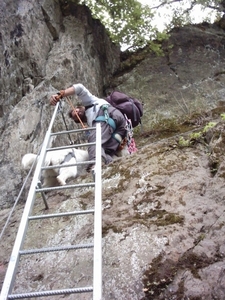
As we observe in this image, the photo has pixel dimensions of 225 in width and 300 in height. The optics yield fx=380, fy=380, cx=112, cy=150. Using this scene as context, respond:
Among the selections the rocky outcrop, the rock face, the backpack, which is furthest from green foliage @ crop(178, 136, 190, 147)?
the rocky outcrop

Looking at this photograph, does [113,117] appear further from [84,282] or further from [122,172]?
[84,282]

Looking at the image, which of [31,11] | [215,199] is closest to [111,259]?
[215,199]

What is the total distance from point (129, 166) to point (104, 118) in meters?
1.21

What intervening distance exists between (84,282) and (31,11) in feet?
27.0

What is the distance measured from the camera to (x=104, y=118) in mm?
6539

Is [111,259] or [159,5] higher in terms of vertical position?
[159,5]

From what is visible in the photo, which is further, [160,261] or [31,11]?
[31,11]

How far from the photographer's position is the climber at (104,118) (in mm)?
6523

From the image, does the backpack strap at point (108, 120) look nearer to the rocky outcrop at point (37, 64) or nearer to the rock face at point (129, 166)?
the rock face at point (129, 166)

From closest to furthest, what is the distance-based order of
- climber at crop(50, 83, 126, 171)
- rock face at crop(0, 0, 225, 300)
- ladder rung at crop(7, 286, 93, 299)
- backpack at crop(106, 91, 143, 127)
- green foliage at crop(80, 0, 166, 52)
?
ladder rung at crop(7, 286, 93, 299) → rock face at crop(0, 0, 225, 300) → climber at crop(50, 83, 126, 171) → backpack at crop(106, 91, 143, 127) → green foliage at crop(80, 0, 166, 52)

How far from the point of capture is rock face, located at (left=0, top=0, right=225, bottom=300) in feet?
11.9

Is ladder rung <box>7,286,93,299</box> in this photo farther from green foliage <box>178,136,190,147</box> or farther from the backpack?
the backpack

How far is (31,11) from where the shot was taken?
998 cm

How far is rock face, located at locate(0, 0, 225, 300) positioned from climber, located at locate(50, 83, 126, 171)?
25.7 inches
